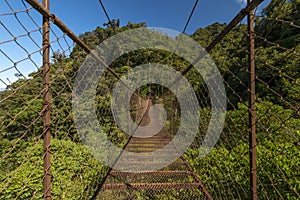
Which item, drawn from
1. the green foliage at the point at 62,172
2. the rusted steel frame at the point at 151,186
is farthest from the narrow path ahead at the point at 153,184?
the green foliage at the point at 62,172

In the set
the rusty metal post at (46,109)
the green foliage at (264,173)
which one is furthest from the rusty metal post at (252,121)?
the rusty metal post at (46,109)

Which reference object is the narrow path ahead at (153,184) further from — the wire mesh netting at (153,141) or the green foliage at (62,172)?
the green foliage at (62,172)

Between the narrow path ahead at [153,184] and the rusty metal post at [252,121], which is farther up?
the rusty metal post at [252,121]

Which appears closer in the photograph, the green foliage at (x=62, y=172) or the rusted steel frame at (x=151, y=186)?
the green foliage at (x=62, y=172)

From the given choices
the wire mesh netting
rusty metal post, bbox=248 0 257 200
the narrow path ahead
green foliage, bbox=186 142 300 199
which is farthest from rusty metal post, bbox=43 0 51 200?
green foliage, bbox=186 142 300 199

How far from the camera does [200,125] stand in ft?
5.76

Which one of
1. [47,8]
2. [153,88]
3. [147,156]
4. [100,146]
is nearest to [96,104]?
[100,146]

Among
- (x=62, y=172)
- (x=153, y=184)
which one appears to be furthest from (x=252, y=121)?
(x=62, y=172)

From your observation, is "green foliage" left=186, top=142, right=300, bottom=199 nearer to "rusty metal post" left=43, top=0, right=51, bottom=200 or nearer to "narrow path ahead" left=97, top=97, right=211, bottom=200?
"narrow path ahead" left=97, top=97, right=211, bottom=200

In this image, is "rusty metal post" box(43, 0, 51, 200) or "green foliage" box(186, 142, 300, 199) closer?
"rusty metal post" box(43, 0, 51, 200)

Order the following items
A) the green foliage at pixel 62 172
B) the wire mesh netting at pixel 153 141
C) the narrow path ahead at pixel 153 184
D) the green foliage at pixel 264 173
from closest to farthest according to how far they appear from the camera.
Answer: the wire mesh netting at pixel 153 141 → the green foliage at pixel 62 172 → the green foliage at pixel 264 173 → the narrow path ahead at pixel 153 184

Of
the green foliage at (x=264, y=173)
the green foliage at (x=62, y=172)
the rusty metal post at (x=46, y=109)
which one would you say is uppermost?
the rusty metal post at (x=46, y=109)

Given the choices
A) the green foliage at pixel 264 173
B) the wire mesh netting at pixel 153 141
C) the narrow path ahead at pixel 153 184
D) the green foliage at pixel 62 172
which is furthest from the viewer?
the narrow path ahead at pixel 153 184

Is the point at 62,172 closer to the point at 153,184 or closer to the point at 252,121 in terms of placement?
the point at 153,184
